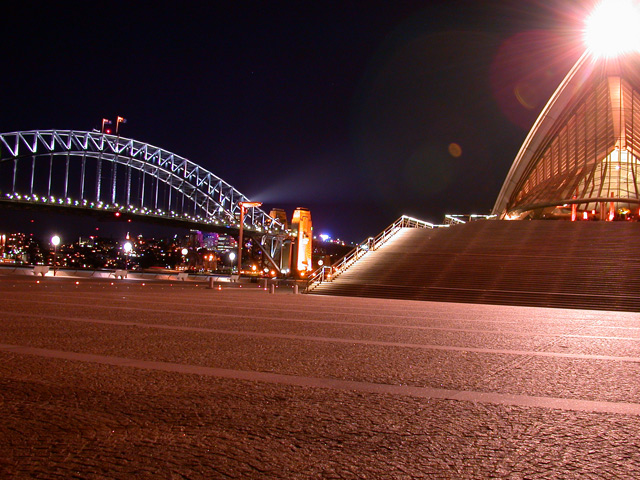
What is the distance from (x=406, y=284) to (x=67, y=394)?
16.9 metres

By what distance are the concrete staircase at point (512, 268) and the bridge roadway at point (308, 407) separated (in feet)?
35.0

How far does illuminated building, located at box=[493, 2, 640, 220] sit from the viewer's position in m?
41.6

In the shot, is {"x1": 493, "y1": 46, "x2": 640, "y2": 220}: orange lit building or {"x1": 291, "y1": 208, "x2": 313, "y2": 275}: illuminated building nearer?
{"x1": 493, "y1": 46, "x2": 640, "y2": 220}: orange lit building

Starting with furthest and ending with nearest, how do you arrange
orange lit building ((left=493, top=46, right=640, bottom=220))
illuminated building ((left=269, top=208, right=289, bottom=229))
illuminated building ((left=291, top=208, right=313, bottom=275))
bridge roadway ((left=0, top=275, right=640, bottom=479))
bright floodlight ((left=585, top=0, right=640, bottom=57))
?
illuminated building ((left=269, top=208, right=289, bottom=229)) → illuminated building ((left=291, top=208, right=313, bottom=275)) → bright floodlight ((left=585, top=0, right=640, bottom=57)) → orange lit building ((left=493, top=46, right=640, bottom=220)) → bridge roadway ((left=0, top=275, right=640, bottom=479))

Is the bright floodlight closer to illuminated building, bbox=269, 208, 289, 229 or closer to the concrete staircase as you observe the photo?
the concrete staircase

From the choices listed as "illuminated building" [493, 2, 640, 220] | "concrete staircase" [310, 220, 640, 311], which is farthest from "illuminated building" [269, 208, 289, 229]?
"concrete staircase" [310, 220, 640, 311]

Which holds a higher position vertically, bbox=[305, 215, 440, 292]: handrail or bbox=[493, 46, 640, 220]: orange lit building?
bbox=[493, 46, 640, 220]: orange lit building

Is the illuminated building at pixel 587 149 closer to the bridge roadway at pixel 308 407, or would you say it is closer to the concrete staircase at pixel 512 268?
the concrete staircase at pixel 512 268

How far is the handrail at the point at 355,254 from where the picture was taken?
22.3m

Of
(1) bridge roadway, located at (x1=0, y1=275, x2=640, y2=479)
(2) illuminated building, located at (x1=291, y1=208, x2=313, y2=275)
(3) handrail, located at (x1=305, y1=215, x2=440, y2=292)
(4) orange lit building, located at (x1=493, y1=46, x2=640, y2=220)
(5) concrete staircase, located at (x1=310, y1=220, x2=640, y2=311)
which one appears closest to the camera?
(1) bridge roadway, located at (x1=0, y1=275, x2=640, y2=479)

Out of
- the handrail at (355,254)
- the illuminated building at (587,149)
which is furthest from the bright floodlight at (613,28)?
the handrail at (355,254)

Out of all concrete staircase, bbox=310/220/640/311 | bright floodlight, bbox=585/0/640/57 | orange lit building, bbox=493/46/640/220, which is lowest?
concrete staircase, bbox=310/220/640/311

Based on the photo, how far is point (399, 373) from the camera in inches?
184

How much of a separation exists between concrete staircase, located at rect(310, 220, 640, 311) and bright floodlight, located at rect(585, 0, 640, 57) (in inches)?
967
